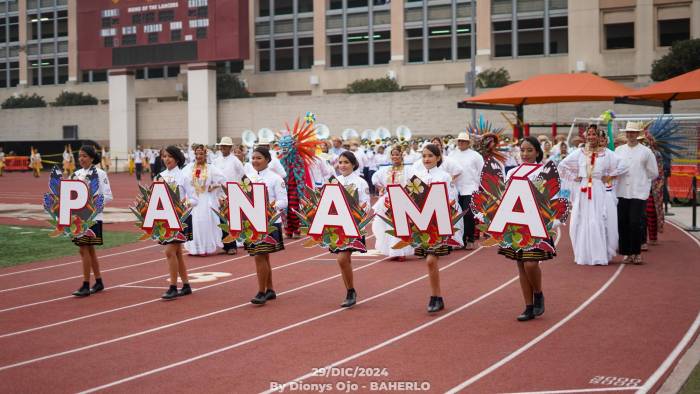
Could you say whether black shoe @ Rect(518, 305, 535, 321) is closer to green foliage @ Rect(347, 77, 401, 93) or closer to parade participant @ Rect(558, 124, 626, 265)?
parade participant @ Rect(558, 124, 626, 265)

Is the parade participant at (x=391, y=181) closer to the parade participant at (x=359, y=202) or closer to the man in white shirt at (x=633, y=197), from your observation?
the parade participant at (x=359, y=202)

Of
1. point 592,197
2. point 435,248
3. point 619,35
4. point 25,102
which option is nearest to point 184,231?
point 435,248

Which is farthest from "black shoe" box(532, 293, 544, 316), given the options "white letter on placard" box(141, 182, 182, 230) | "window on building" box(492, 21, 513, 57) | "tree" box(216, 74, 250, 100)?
"tree" box(216, 74, 250, 100)

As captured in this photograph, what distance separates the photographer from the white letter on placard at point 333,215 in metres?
9.83

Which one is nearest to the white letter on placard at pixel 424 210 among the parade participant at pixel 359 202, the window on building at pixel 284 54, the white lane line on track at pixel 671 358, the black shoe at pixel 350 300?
the parade participant at pixel 359 202

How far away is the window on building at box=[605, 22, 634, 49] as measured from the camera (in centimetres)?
4916

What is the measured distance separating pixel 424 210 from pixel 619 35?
4386 centimetres

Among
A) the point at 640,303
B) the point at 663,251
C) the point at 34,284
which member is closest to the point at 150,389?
the point at 640,303

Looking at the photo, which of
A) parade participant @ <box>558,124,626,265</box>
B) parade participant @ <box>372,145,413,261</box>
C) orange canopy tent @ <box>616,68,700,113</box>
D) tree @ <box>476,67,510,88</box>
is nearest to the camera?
parade participant @ <box>558,124,626,265</box>

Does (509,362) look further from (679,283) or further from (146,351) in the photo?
(679,283)

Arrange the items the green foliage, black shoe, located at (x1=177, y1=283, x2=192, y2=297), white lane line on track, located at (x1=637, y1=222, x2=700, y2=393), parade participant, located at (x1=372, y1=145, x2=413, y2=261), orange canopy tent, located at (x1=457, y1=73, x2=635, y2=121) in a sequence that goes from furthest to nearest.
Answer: the green foliage, orange canopy tent, located at (x1=457, y1=73, x2=635, y2=121), parade participant, located at (x1=372, y1=145, x2=413, y2=261), black shoe, located at (x1=177, y1=283, x2=192, y2=297), white lane line on track, located at (x1=637, y1=222, x2=700, y2=393)

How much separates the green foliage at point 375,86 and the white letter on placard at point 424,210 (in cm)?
4299

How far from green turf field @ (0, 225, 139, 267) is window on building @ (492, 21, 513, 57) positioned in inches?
1532

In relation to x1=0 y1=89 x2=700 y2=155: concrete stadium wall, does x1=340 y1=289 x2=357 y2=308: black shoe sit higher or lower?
lower
